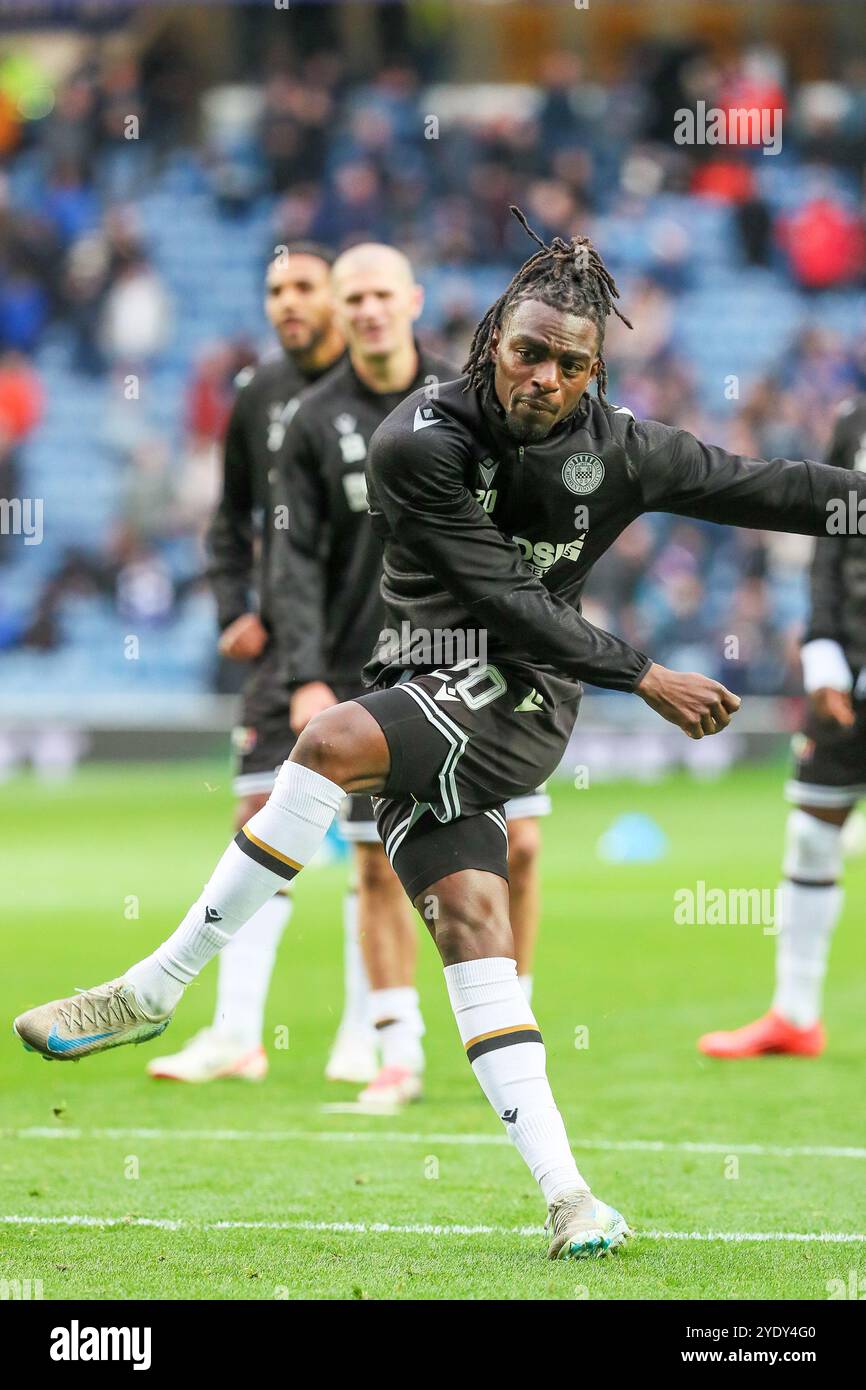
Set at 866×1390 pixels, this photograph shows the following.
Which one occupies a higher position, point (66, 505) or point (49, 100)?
point (49, 100)

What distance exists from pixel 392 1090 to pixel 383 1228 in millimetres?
1691

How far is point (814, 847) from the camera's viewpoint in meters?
7.57

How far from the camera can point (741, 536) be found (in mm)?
20078

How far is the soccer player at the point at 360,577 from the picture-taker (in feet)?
21.8

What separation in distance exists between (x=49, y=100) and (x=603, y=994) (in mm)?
19349

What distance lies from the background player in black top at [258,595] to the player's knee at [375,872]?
0.53m

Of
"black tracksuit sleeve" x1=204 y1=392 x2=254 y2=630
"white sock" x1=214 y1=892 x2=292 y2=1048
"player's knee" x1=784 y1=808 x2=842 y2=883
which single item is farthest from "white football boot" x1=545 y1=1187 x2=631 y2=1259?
"black tracksuit sleeve" x1=204 y1=392 x2=254 y2=630

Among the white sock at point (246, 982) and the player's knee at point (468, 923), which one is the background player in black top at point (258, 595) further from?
the player's knee at point (468, 923)

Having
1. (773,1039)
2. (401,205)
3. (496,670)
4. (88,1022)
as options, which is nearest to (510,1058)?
(496,670)

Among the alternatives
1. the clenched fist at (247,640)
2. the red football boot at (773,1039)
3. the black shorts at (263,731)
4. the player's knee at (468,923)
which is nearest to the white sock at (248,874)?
the player's knee at (468,923)

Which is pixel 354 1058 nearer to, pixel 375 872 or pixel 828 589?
pixel 375 872

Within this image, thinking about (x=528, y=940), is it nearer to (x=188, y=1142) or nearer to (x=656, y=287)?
(x=188, y=1142)

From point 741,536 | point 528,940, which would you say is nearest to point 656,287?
point 741,536

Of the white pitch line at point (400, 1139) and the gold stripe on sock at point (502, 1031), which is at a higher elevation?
the gold stripe on sock at point (502, 1031)
